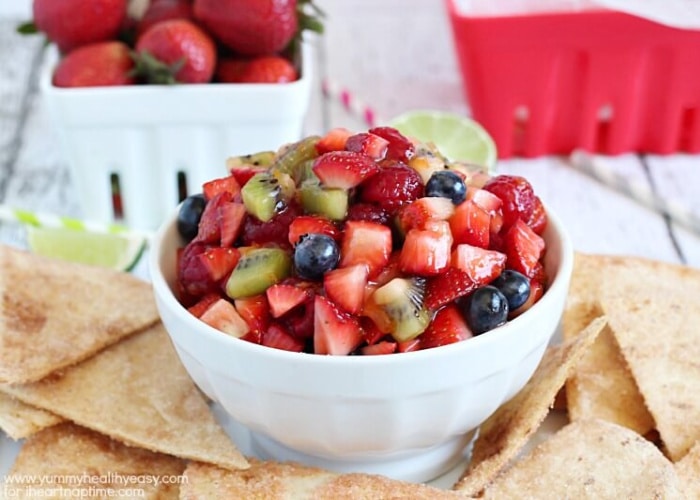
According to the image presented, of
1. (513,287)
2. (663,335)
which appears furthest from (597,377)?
(513,287)

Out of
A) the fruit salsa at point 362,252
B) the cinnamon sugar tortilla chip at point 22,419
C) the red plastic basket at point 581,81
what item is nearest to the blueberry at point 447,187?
the fruit salsa at point 362,252

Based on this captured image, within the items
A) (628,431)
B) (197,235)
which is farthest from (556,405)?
(197,235)

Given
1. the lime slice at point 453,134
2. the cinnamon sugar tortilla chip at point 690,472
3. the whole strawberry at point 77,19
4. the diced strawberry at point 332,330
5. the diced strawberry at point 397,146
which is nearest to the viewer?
the diced strawberry at point 332,330

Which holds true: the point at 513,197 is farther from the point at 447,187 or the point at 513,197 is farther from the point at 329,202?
the point at 329,202

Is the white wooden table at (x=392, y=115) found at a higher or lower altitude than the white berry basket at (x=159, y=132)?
lower

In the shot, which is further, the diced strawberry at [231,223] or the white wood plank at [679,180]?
the white wood plank at [679,180]

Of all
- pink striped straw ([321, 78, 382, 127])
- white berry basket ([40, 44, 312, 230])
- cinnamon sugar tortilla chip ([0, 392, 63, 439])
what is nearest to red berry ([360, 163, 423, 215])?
cinnamon sugar tortilla chip ([0, 392, 63, 439])

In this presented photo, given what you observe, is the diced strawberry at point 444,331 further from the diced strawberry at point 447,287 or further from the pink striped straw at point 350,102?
the pink striped straw at point 350,102
